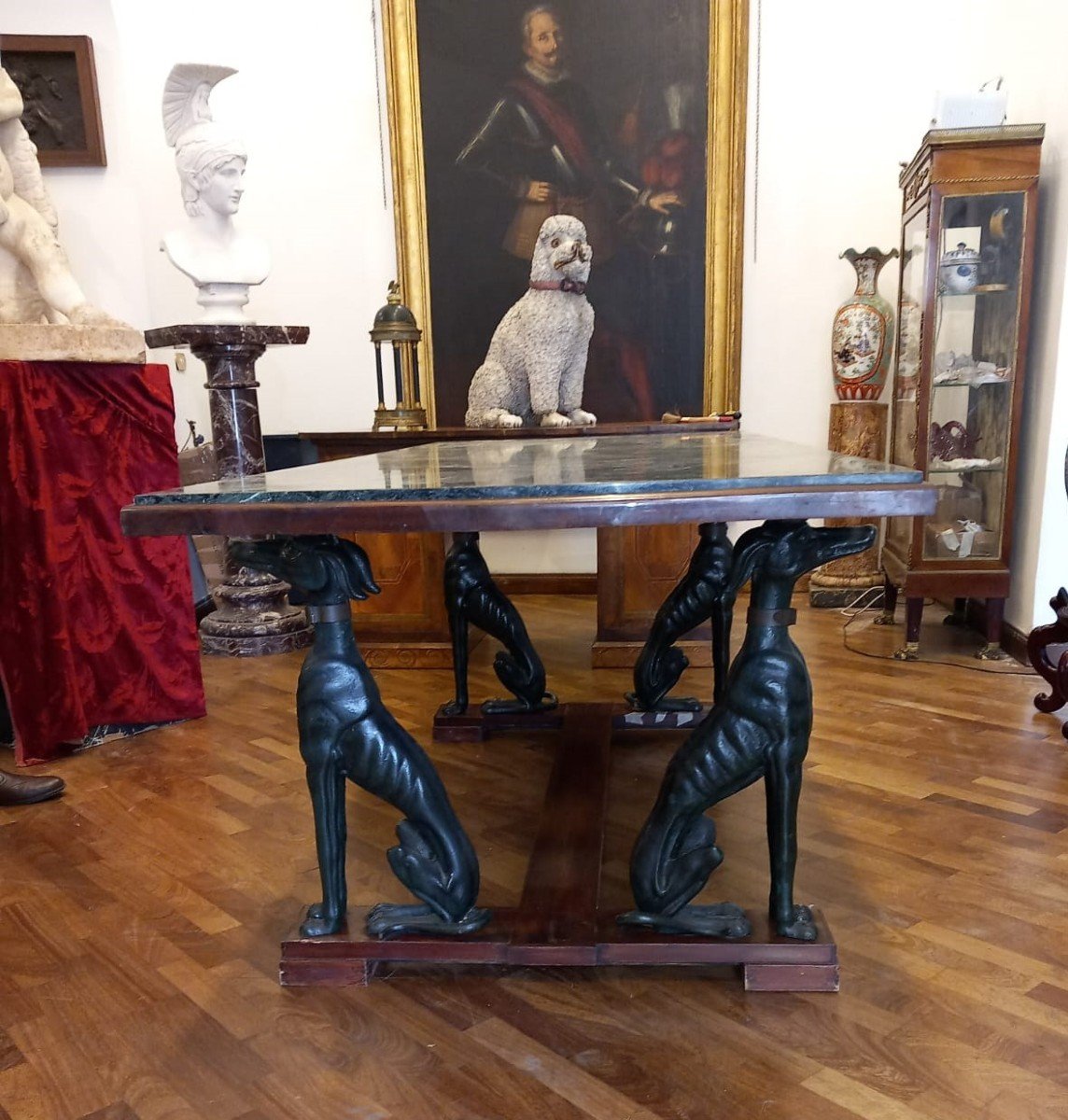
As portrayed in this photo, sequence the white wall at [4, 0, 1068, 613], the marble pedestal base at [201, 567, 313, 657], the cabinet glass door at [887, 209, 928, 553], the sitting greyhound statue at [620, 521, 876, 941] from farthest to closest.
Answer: the white wall at [4, 0, 1068, 613], the marble pedestal base at [201, 567, 313, 657], the cabinet glass door at [887, 209, 928, 553], the sitting greyhound statue at [620, 521, 876, 941]

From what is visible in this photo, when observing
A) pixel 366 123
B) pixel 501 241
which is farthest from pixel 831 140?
pixel 366 123

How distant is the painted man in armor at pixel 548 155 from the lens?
469cm

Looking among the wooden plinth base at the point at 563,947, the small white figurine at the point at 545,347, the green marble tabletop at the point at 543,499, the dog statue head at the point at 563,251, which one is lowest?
the wooden plinth base at the point at 563,947

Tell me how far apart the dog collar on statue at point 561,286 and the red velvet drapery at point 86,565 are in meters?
1.51

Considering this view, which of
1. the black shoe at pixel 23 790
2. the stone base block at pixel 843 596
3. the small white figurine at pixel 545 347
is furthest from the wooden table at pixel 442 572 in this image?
the black shoe at pixel 23 790

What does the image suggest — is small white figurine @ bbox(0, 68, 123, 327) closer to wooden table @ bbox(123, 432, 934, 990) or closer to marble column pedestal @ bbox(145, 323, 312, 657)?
marble column pedestal @ bbox(145, 323, 312, 657)

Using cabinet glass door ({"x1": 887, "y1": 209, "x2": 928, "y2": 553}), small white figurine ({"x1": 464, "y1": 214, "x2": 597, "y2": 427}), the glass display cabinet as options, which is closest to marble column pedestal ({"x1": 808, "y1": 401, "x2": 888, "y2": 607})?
cabinet glass door ({"x1": 887, "y1": 209, "x2": 928, "y2": 553})

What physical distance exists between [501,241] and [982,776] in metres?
3.58

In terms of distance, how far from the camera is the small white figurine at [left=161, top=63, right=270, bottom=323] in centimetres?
363

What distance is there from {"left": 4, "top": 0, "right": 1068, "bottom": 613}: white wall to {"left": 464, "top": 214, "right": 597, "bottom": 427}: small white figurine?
54.9 inches

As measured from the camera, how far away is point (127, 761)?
292cm

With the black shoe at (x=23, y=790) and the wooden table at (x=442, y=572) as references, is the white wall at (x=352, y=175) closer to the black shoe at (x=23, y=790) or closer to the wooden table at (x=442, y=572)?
the wooden table at (x=442, y=572)

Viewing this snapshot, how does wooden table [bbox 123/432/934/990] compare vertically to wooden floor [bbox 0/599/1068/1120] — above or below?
above

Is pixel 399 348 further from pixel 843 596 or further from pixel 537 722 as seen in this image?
pixel 843 596
